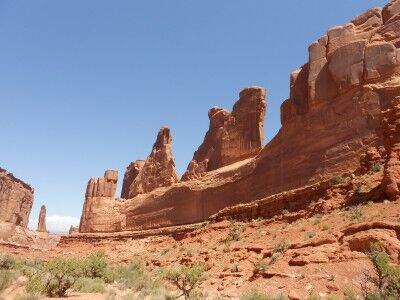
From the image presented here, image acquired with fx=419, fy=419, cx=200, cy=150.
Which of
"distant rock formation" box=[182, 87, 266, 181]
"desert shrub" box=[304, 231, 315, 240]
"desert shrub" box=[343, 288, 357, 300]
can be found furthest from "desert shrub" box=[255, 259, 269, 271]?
"distant rock formation" box=[182, 87, 266, 181]

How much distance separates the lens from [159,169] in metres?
53.5

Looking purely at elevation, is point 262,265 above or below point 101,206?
below

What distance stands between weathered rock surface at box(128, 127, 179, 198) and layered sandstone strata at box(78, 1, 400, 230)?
11.4 meters

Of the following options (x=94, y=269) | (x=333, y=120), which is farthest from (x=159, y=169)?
(x=94, y=269)

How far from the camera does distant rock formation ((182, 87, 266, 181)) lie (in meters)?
42.3

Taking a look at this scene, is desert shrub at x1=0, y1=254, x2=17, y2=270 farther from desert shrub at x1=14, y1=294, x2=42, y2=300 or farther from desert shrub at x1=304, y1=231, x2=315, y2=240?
desert shrub at x1=304, y1=231, x2=315, y2=240

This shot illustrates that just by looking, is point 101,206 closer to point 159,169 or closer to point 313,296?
point 159,169

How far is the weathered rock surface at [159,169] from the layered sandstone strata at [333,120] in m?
11.4

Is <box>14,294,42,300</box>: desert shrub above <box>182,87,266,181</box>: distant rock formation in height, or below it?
below

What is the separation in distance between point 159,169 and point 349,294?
42.2m

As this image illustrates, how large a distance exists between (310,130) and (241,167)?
9375mm

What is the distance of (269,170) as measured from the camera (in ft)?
108

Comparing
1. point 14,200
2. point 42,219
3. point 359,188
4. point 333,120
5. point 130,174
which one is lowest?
point 359,188

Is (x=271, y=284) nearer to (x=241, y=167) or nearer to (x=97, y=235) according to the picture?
(x=241, y=167)
